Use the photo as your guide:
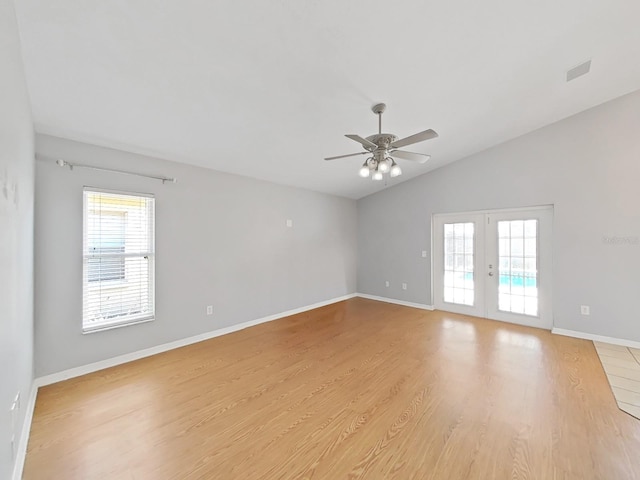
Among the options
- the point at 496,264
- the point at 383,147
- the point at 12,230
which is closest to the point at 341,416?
the point at 383,147

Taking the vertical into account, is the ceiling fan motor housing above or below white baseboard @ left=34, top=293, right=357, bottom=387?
above

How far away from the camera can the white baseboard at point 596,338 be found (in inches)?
143

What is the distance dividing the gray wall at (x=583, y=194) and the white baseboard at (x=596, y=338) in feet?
0.19

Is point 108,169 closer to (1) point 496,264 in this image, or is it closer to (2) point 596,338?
(1) point 496,264

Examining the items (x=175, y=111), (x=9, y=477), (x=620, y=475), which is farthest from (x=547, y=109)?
(x=9, y=477)

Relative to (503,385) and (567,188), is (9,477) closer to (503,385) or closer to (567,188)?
(503,385)

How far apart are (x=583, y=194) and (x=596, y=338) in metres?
2.08

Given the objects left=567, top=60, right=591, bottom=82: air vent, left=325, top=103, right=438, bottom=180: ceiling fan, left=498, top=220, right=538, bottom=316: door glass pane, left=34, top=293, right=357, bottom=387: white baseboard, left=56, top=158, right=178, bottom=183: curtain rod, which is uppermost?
left=567, top=60, right=591, bottom=82: air vent

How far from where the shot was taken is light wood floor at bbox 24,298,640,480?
1763 mm

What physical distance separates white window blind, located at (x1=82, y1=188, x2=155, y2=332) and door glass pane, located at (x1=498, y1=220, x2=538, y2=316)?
18.0ft

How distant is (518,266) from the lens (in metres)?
4.60

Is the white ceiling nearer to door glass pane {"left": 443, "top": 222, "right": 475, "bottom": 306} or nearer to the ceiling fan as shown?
the ceiling fan

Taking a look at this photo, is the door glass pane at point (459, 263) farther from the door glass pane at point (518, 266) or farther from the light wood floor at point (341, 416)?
the light wood floor at point (341, 416)

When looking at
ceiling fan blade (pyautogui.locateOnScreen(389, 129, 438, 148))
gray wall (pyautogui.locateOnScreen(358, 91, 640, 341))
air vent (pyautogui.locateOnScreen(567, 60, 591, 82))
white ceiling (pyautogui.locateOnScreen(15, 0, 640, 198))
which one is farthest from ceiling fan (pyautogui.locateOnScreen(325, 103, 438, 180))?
air vent (pyautogui.locateOnScreen(567, 60, 591, 82))
